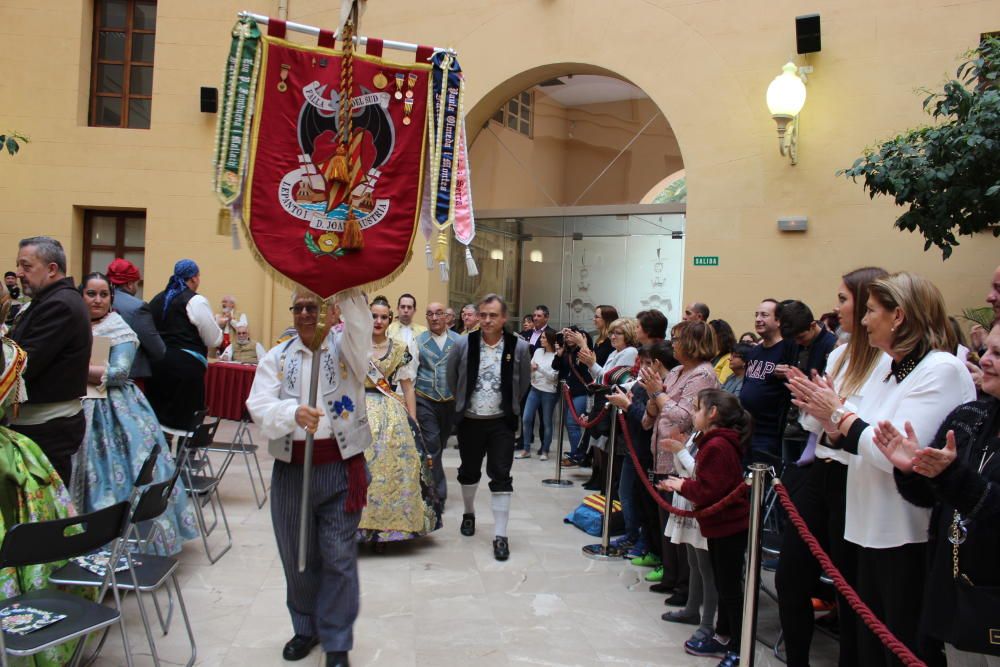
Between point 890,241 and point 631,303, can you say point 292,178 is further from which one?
point 631,303

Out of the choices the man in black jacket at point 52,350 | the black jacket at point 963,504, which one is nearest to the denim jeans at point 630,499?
the black jacket at point 963,504

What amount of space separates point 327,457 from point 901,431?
2.44m

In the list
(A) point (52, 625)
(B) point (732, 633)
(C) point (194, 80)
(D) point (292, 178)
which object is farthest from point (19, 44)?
(B) point (732, 633)

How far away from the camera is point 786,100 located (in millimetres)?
9008

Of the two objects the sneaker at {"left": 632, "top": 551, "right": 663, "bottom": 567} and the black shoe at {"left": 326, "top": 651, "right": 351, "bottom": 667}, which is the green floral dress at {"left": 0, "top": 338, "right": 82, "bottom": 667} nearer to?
the black shoe at {"left": 326, "top": 651, "right": 351, "bottom": 667}

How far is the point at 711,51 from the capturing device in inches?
388

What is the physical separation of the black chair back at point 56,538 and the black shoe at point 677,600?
3.16 meters

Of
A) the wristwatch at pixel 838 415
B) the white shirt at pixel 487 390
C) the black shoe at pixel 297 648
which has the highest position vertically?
the wristwatch at pixel 838 415

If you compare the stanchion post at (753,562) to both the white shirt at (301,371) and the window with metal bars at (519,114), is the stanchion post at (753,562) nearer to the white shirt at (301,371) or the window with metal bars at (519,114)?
the white shirt at (301,371)

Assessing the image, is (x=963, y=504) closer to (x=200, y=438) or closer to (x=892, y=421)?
(x=892, y=421)

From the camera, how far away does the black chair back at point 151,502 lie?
3.62 metres

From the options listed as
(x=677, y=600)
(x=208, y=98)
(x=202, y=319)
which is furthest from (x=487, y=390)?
(x=208, y=98)

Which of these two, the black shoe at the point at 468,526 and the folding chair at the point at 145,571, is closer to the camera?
the folding chair at the point at 145,571

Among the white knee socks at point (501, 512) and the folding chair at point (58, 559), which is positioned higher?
the folding chair at point (58, 559)
